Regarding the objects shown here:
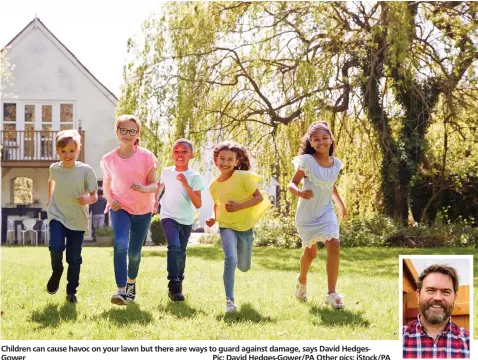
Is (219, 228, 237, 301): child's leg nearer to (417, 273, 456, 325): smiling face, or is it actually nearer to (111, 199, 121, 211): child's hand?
(111, 199, 121, 211): child's hand

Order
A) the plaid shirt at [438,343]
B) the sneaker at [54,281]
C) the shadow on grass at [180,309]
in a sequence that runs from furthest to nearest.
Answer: the sneaker at [54,281] < the shadow on grass at [180,309] < the plaid shirt at [438,343]

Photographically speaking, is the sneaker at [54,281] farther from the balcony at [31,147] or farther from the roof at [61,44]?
the roof at [61,44]

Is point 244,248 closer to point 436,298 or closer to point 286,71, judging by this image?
point 436,298

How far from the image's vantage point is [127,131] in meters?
5.45

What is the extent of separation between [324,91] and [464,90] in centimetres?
349

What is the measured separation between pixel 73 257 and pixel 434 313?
3.00 m

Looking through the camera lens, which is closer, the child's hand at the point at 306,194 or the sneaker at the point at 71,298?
the child's hand at the point at 306,194

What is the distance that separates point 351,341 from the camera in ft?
14.1

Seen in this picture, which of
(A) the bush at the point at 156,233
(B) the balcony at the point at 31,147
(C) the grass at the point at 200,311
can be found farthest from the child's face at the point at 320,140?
(B) the balcony at the point at 31,147

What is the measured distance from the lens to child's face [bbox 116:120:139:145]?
5.44 m

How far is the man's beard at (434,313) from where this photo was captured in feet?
12.7

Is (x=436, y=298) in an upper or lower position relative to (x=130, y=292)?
upper

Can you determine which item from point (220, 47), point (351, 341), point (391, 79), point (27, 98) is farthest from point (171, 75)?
point (351, 341)

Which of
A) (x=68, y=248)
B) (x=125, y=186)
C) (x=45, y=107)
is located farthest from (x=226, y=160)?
(x=45, y=107)
